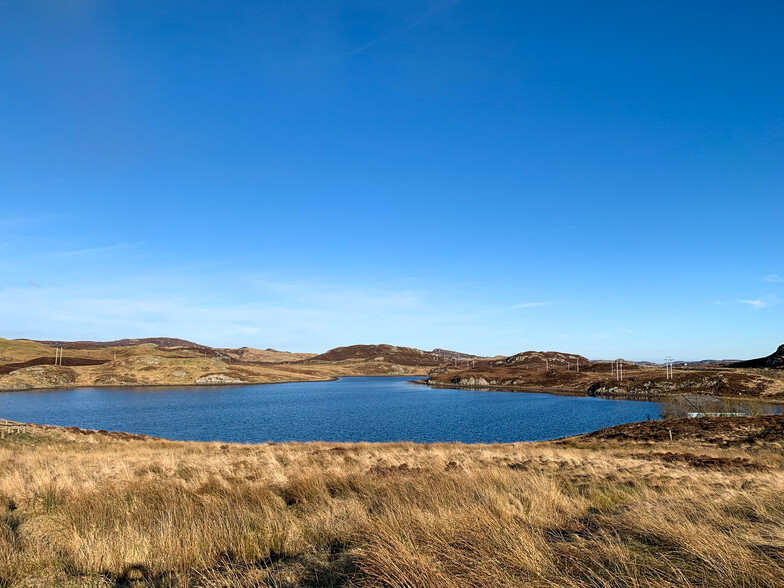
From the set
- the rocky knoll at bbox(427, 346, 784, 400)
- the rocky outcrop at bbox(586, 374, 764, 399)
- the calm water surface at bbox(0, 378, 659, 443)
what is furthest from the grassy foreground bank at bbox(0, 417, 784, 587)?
the rocky knoll at bbox(427, 346, 784, 400)

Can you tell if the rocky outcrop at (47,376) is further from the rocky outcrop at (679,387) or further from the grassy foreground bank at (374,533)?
the grassy foreground bank at (374,533)

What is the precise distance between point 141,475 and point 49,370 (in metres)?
145

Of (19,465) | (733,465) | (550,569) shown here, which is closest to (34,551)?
(550,569)

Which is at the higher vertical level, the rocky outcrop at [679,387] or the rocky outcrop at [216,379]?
the rocky outcrop at [679,387]

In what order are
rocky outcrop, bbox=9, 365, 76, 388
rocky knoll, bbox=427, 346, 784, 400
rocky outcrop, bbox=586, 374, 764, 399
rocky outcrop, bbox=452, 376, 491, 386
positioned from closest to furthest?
rocky outcrop, bbox=586, 374, 764, 399, rocky knoll, bbox=427, 346, 784, 400, rocky outcrop, bbox=9, 365, 76, 388, rocky outcrop, bbox=452, 376, 491, 386

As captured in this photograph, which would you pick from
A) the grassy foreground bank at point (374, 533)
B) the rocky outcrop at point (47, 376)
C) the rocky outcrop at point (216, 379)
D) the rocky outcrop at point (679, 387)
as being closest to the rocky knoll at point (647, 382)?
the rocky outcrop at point (679, 387)

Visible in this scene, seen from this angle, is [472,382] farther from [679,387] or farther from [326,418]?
[326,418]

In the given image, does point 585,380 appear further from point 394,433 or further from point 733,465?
point 733,465

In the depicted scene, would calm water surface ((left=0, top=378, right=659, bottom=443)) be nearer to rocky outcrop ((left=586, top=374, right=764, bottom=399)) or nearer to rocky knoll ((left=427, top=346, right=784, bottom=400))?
rocky outcrop ((left=586, top=374, right=764, bottom=399))

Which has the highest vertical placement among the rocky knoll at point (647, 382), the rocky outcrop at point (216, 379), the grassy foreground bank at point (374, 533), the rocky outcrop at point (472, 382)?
the grassy foreground bank at point (374, 533)

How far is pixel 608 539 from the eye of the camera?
5297 millimetres

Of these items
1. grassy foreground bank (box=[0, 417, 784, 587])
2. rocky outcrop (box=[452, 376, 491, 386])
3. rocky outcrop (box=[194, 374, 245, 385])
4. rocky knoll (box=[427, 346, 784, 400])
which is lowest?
rocky outcrop (box=[194, 374, 245, 385])

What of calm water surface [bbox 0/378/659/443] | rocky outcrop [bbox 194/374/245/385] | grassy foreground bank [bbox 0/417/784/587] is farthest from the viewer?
rocky outcrop [bbox 194/374/245/385]

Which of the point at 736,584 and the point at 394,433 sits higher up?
the point at 736,584
